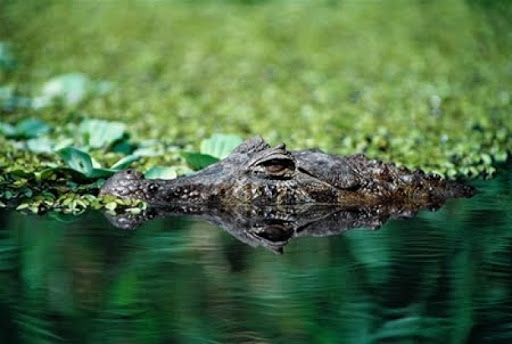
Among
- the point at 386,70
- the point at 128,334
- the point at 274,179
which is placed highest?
the point at 386,70

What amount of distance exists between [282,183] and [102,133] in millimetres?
1782

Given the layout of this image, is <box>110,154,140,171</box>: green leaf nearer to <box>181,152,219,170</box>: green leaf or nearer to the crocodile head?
<box>181,152,219,170</box>: green leaf

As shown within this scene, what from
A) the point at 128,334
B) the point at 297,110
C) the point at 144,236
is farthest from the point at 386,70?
the point at 128,334

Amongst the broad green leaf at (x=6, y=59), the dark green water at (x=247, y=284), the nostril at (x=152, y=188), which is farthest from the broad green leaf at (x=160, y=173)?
the broad green leaf at (x=6, y=59)

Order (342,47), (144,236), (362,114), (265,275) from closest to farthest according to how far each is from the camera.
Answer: (265,275), (144,236), (362,114), (342,47)

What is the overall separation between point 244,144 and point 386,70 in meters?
4.80

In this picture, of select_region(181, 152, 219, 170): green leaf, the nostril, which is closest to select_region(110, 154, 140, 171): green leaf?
select_region(181, 152, 219, 170): green leaf

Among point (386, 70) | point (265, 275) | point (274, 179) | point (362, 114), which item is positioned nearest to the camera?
point (265, 275)

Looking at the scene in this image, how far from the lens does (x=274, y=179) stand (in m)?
6.36

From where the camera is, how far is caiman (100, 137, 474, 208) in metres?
6.29

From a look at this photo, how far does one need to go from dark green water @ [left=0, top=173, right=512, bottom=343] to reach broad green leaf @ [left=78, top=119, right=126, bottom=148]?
178cm

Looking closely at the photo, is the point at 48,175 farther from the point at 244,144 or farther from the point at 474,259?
the point at 474,259

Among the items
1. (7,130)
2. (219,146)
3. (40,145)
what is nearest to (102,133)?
(40,145)

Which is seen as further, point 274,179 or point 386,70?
point 386,70
